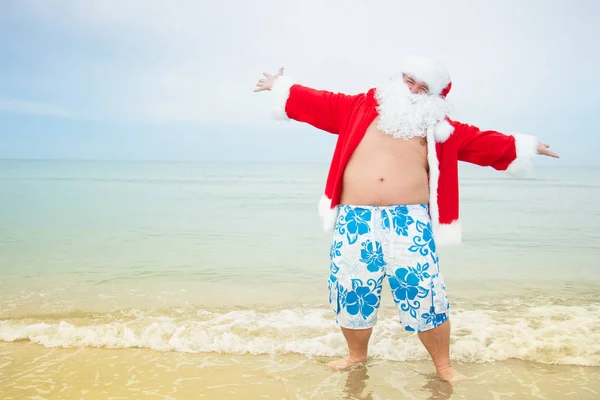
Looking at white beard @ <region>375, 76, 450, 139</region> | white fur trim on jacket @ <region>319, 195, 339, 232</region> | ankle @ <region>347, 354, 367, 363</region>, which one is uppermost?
white beard @ <region>375, 76, 450, 139</region>

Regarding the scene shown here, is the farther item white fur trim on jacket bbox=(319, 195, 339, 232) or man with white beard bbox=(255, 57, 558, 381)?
white fur trim on jacket bbox=(319, 195, 339, 232)

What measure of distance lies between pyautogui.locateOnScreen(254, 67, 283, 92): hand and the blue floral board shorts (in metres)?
0.99

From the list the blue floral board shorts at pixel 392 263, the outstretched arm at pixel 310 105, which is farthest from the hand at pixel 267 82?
the blue floral board shorts at pixel 392 263

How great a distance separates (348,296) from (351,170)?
0.71 m

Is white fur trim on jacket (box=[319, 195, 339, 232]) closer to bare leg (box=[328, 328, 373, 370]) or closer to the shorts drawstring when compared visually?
the shorts drawstring

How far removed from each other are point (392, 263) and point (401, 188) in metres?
0.42

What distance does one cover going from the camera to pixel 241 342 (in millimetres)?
3557

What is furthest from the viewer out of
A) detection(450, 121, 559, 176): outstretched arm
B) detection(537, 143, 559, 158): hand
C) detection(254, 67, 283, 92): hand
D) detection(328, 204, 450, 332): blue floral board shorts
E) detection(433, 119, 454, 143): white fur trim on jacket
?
detection(254, 67, 283, 92): hand

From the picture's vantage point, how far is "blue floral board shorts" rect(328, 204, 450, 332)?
2756mm

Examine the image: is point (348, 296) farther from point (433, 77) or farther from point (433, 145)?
point (433, 77)

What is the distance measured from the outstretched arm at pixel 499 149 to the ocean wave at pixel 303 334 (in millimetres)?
1259

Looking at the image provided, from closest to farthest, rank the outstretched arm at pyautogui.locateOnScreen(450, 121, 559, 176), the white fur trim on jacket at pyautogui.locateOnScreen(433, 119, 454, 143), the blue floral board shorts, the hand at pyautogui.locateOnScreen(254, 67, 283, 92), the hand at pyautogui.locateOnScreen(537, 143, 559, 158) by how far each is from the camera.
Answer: the blue floral board shorts
the white fur trim on jacket at pyautogui.locateOnScreen(433, 119, 454, 143)
the outstretched arm at pyautogui.locateOnScreen(450, 121, 559, 176)
the hand at pyautogui.locateOnScreen(537, 143, 559, 158)
the hand at pyautogui.locateOnScreen(254, 67, 283, 92)

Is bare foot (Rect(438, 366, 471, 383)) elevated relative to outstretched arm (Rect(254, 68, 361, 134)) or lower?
lower

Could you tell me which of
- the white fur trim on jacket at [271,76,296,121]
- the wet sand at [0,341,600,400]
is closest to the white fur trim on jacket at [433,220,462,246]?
the wet sand at [0,341,600,400]
